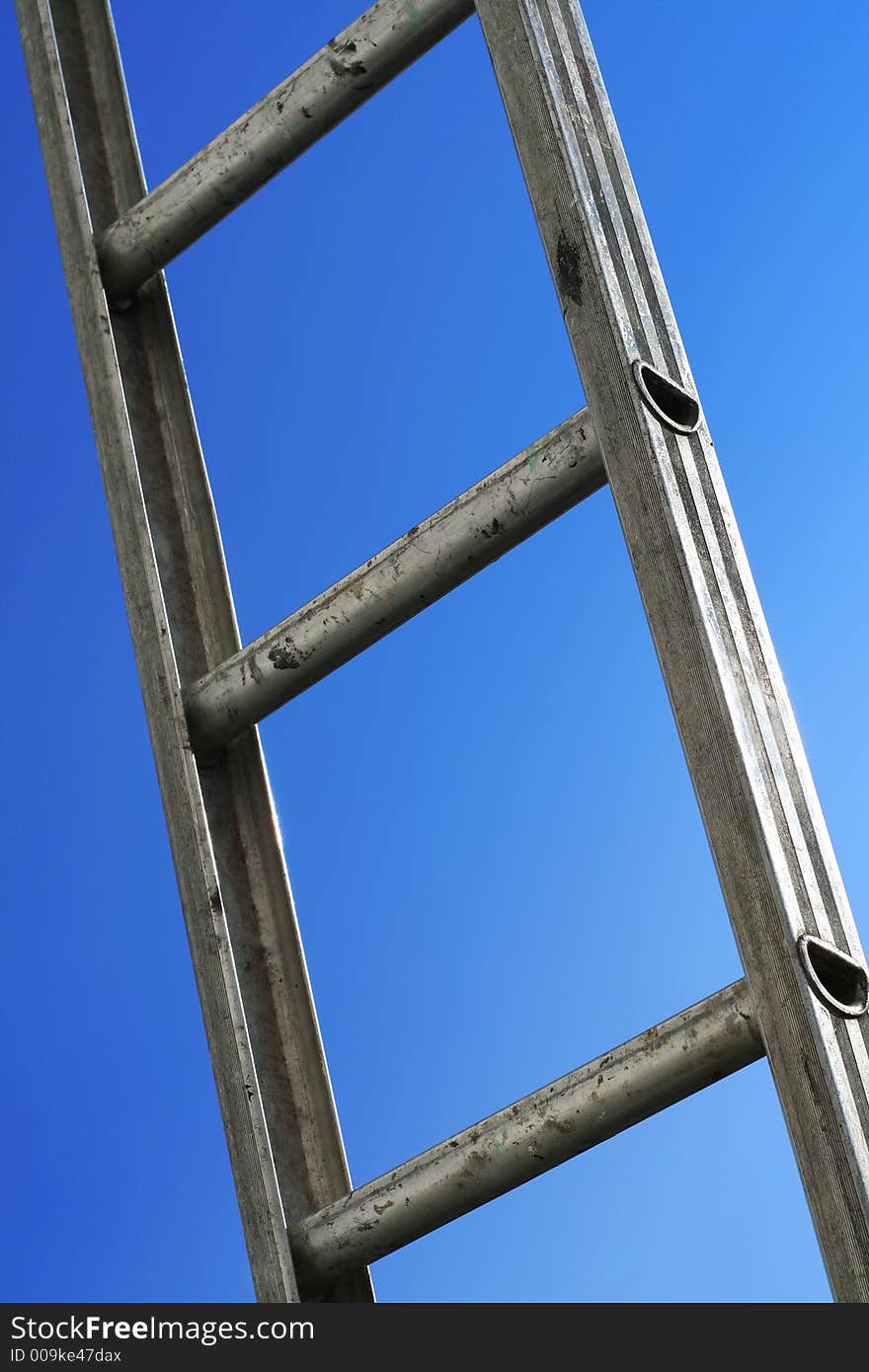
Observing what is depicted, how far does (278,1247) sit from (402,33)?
4.04 feet

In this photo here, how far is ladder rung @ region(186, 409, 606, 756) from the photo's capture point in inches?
60.3

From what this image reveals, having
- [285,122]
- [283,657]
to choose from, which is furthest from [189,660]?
[285,122]

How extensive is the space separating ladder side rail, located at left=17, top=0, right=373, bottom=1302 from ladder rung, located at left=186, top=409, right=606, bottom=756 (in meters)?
0.07

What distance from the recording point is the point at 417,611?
Answer: 1.62 metres

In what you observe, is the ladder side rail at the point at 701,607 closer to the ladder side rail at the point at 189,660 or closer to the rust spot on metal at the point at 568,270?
the rust spot on metal at the point at 568,270

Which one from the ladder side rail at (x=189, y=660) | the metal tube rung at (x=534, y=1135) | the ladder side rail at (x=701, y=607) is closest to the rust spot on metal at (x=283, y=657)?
the ladder side rail at (x=189, y=660)

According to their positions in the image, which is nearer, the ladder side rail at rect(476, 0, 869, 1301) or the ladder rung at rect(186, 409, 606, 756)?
the ladder side rail at rect(476, 0, 869, 1301)

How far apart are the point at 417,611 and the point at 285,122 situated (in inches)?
22.5

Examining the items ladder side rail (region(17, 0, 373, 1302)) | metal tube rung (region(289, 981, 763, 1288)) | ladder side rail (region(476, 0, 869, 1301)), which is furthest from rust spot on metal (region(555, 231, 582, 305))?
metal tube rung (region(289, 981, 763, 1288))

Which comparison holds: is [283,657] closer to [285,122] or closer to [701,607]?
[701,607]

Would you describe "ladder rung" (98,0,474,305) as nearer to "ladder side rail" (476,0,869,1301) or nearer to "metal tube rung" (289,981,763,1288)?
"ladder side rail" (476,0,869,1301)

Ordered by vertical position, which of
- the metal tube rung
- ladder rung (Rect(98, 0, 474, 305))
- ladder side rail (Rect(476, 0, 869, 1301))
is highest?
ladder rung (Rect(98, 0, 474, 305))
